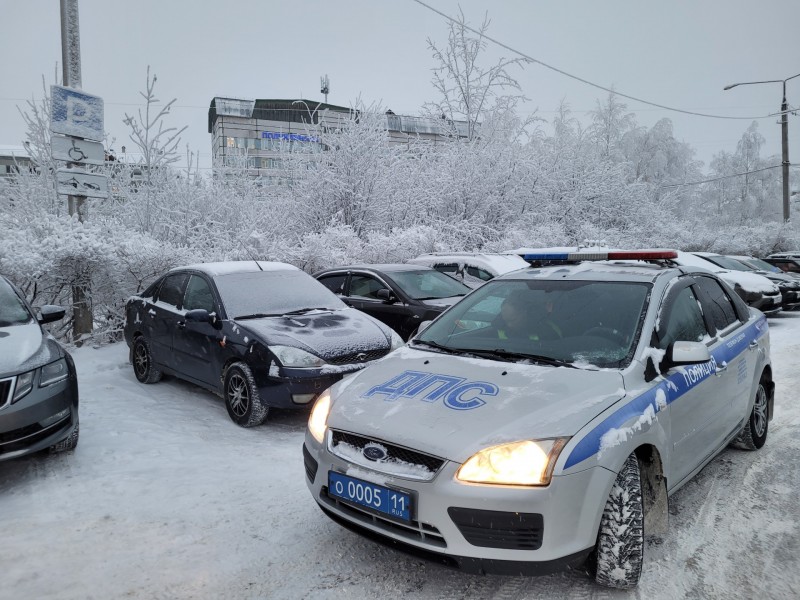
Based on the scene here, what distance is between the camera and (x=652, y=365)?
2.95 meters

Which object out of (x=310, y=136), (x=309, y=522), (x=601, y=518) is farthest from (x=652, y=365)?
(x=310, y=136)

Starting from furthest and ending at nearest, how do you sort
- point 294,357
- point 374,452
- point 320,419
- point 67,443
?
point 294,357
point 67,443
point 320,419
point 374,452

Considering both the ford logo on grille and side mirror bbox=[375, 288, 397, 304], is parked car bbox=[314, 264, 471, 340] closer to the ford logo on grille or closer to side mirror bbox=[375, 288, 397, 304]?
side mirror bbox=[375, 288, 397, 304]

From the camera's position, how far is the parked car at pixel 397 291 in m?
7.37

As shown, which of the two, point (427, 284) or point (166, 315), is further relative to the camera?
point (427, 284)

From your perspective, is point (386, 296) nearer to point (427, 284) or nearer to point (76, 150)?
point (427, 284)

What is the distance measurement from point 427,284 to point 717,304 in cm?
434

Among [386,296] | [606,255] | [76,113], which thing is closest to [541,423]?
[606,255]

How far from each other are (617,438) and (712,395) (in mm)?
1361

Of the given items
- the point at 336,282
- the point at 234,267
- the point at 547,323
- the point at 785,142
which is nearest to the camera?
the point at 547,323

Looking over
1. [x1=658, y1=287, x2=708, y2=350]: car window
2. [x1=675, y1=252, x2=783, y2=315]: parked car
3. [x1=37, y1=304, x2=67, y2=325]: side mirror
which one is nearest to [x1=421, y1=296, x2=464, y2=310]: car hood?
[x1=658, y1=287, x2=708, y2=350]: car window

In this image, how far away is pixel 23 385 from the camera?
3.83m

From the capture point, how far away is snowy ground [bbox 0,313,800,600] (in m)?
2.70

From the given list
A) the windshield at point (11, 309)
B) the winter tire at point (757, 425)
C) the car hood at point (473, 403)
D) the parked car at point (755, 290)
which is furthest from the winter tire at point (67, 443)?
the parked car at point (755, 290)
